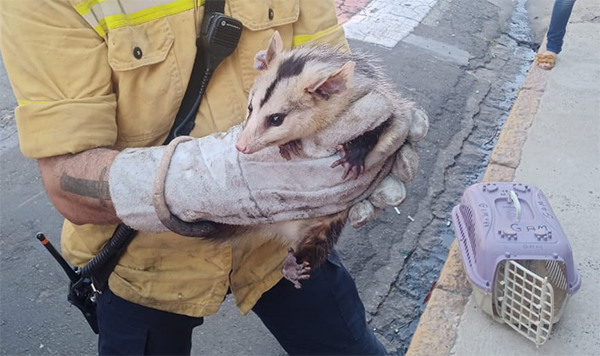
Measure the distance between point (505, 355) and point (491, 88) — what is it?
11.0ft

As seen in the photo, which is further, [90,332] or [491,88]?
[491,88]

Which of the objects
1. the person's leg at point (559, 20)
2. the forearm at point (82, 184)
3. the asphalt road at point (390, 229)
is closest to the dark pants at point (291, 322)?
the forearm at point (82, 184)

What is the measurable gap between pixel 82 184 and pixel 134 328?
0.50 metres

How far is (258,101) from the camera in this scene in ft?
5.66

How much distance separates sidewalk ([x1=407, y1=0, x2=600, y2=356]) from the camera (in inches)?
115

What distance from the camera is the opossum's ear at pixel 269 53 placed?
1708 millimetres

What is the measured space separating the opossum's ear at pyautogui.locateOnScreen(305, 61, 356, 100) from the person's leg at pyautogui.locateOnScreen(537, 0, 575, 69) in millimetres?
4159

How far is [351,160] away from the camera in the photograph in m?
1.65

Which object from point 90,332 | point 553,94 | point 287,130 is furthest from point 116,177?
point 553,94

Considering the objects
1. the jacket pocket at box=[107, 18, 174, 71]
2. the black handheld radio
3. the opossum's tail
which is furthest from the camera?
the opossum's tail

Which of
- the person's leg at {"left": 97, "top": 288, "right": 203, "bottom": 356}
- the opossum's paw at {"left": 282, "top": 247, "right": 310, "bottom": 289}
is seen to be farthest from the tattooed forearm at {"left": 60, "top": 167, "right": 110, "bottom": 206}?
the opossum's paw at {"left": 282, "top": 247, "right": 310, "bottom": 289}

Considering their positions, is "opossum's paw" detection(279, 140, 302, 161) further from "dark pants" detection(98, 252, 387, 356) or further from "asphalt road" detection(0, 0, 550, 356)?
"asphalt road" detection(0, 0, 550, 356)

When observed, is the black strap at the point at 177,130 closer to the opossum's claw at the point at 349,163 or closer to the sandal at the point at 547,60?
the opossum's claw at the point at 349,163

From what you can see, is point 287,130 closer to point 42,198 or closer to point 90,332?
point 90,332
